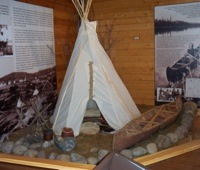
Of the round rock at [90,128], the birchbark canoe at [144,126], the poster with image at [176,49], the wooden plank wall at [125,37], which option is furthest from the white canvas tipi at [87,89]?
the poster with image at [176,49]

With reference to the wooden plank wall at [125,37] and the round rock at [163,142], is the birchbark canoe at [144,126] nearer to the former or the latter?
the round rock at [163,142]

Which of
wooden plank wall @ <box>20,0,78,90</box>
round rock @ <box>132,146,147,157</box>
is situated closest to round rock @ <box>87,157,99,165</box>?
round rock @ <box>132,146,147,157</box>

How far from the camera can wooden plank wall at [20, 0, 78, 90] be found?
4.16 m

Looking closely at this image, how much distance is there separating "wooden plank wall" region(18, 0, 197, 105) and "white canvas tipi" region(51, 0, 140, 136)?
45.4 inches

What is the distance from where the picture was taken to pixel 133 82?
4742 millimetres

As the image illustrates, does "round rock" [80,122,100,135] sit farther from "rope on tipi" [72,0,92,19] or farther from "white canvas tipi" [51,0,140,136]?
"rope on tipi" [72,0,92,19]

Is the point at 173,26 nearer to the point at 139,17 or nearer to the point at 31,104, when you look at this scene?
the point at 139,17

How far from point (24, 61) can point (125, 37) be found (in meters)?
2.09

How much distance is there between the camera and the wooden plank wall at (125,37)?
14.4ft

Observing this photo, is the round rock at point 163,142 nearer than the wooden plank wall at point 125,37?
Yes

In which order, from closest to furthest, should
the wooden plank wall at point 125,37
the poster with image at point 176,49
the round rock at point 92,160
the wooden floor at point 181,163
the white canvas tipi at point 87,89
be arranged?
the wooden floor at point 181,163 < the round rock at point 92,160 < the white canvas tipi at point 87,89 < the poster with image at point 176,49 < the wooden plank wall at point 125,37

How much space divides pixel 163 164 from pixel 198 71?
10.8 ft

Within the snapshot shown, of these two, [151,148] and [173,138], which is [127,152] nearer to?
[151,148]

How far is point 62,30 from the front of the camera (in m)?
4.36
